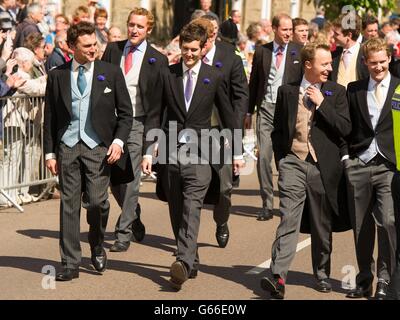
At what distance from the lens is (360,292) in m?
9.89

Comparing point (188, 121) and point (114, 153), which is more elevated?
point (188, 121)

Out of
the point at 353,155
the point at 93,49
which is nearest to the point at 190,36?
the point at 93,49

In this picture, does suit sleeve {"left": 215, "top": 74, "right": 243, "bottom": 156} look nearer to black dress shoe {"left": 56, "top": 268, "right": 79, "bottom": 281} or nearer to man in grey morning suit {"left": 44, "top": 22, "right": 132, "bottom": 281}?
man in grey morning suit {"left": 44, "top": 22, "right": 132, "bottom": 281}

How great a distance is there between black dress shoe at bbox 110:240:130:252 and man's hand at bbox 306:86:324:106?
9.06ft

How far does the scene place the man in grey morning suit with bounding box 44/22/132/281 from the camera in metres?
10.3

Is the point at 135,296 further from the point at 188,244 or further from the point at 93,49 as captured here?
the point at 93,49

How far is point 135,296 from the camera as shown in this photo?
31.9ft

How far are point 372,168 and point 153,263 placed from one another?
2.34 metres

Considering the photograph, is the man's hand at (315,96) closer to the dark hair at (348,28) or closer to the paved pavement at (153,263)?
the paved pavement at (153,263)

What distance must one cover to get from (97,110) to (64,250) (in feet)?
3.83

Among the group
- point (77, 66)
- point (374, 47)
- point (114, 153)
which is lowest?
point (114, 153)

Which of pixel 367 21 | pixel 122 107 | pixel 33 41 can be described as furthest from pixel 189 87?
pixel 367 21

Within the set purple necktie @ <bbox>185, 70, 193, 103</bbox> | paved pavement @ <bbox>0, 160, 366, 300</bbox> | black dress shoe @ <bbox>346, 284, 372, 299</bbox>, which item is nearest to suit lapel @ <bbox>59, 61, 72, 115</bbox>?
purple necktie @ <bbox>185, 70, 193, 103</bbox>

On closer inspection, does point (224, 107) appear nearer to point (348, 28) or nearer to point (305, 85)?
point (305, 85)
